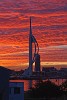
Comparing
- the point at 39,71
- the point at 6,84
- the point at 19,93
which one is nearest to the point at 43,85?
the point at 19,93

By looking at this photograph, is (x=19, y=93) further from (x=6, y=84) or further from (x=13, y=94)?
(x=6, y=84)

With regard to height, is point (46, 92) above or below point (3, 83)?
below

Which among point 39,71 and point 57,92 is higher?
point 57,92

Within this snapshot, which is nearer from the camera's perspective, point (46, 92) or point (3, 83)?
point (3, 83)

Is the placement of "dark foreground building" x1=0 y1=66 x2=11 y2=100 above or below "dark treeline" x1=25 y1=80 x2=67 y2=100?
above

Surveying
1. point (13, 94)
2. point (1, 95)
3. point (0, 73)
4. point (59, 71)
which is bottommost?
point (59, 71)

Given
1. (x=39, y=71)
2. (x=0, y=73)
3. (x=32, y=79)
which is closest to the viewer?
(x=0, y=73)

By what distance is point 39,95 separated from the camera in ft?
185

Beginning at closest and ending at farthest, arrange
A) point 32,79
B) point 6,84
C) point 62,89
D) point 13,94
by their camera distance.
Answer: point 6,84
point 13,94
point 62,89
point 32,79

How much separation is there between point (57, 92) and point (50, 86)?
130 cm

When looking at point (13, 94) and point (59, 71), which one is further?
point (59, 71)

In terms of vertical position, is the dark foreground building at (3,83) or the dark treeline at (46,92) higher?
the dark foreground building at (3,83)

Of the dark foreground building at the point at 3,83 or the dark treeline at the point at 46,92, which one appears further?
the dark treeline at the point at 46,92

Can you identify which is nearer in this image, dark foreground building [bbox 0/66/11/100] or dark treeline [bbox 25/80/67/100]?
dark foreground building [bbox 0/66/11/100]
